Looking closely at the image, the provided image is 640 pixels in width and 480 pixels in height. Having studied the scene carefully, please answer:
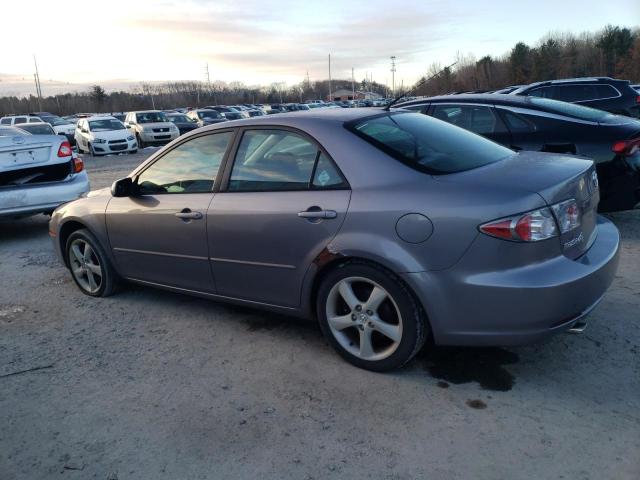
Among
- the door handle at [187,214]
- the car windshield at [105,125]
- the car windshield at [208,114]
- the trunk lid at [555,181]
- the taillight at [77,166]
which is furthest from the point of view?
the car windshield at [208,114]

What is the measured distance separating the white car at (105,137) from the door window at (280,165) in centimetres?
1852

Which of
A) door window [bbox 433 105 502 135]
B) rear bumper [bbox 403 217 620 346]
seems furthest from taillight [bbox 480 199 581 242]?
door window [bbox 433 105 502 135]

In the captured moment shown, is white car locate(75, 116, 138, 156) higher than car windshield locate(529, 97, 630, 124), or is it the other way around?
car windshield locate(529, 97, 630, 124)

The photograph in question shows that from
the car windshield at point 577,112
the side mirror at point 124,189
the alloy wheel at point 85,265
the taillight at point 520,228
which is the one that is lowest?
the alloy wheel at point 85,265

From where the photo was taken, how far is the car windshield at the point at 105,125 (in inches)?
826

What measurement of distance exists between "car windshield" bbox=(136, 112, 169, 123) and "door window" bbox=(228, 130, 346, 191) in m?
22.4

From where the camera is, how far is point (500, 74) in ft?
252

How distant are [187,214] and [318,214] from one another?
1.16 meters

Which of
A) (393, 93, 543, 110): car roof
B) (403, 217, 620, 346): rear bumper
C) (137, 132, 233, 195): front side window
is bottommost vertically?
(403, 217, 620, 346): rear bumper

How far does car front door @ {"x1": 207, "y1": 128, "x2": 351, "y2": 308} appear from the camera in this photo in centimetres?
329

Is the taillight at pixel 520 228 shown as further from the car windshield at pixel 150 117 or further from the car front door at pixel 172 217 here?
the car windshield at pixel 150 117

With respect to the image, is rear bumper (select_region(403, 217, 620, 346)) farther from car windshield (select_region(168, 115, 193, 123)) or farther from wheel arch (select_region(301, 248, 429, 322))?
car windshield (select_region(168, 115, 193, 123))

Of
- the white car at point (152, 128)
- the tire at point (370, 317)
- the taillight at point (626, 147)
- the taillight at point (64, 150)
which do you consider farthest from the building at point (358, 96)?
the tire at point (370, 317)

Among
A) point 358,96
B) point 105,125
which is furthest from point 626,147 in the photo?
point 358,96
